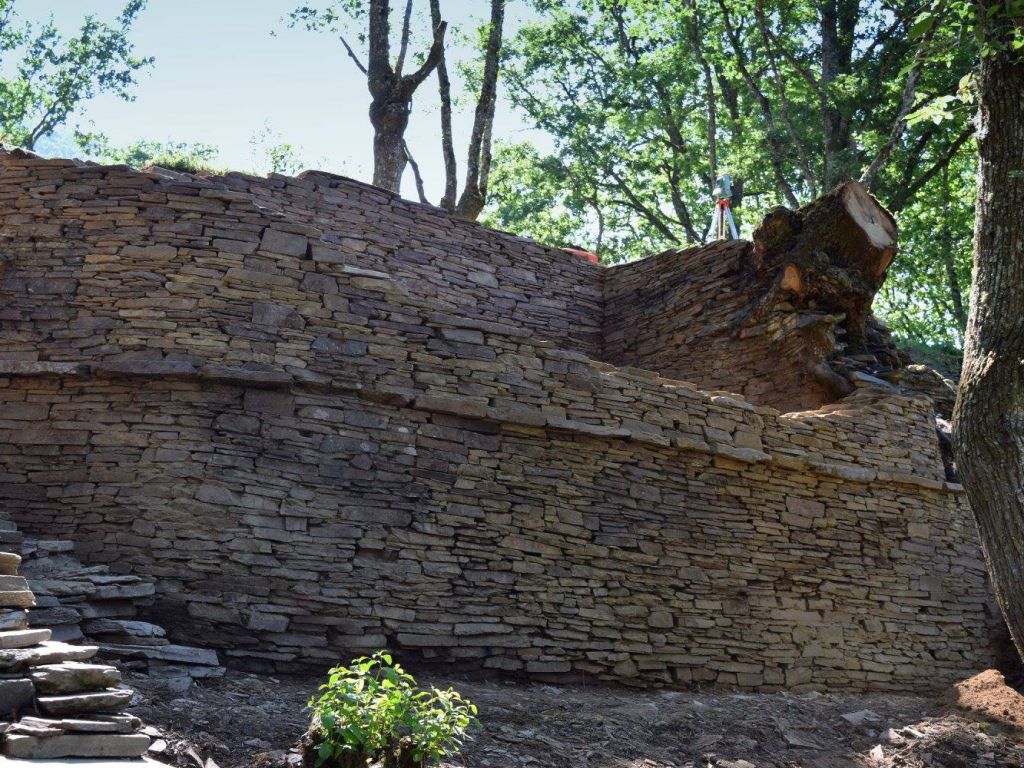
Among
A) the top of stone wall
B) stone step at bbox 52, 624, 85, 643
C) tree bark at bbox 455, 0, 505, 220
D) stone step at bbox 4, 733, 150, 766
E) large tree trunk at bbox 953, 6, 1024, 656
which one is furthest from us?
tree bark at bbox 455, 0, 505, 220

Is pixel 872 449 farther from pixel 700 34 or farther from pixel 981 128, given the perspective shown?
pixel 700 34

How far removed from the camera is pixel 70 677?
193 inches

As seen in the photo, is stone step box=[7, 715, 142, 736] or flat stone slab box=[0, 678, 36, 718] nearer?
stone step box=[7, 715, 142, 736]

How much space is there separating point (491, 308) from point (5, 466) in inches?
211

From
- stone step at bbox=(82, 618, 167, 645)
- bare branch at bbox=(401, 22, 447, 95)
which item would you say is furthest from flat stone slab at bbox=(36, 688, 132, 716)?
bare branch at bbox=(401, 22, 447, 95)

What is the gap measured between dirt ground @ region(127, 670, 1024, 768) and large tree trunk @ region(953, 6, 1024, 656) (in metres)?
1.76

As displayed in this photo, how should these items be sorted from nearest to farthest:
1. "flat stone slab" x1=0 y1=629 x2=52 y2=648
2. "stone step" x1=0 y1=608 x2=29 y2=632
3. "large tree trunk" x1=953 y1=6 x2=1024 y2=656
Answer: "flat stone slab" x1=0 y1=629 x2=52 y2=648, "stone step" x1=0 y1=608 x2=29 y2=632, "large tree trunk" x1=953 y1=6 x2=1024 y2=656

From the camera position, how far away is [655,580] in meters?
8.39

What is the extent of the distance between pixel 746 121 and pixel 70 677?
58.9 feet

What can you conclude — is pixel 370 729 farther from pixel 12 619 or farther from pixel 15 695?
pixel 12 619

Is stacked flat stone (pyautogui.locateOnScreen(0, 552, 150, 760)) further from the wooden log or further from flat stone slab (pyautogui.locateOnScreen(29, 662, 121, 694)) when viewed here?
the wooden log

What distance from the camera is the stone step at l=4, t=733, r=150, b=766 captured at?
174 inches

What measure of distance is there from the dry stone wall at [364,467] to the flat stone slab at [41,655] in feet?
4.86

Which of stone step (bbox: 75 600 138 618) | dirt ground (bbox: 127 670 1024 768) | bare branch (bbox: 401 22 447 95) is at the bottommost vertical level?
dirt ground (bbox: 127 670 1024 768)
